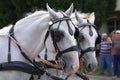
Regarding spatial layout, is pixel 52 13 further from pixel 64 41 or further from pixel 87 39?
pixel 87 39

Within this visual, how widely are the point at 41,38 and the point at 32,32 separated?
15 centimetres

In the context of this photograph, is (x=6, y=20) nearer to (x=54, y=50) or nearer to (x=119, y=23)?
(x=119, y=23)

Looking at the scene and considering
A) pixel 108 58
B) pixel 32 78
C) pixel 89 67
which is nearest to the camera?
pixel 32 78

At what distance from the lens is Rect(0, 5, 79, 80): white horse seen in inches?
193

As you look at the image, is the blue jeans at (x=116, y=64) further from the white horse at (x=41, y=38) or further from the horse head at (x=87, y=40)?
the white horse at (x=41, y=38)

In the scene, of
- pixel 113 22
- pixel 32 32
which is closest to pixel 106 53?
pixel 32 32

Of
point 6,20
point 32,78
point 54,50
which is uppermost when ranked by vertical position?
point 6,20

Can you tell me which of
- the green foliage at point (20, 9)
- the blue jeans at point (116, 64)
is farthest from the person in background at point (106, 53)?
the green foliage at point (20, 9)

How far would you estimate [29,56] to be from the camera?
5.26 m

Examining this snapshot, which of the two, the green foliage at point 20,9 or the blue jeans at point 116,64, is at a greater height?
the green foliage at point 20,9

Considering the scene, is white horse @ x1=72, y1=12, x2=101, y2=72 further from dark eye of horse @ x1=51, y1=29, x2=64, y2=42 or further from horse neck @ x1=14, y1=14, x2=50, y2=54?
dark eye of horse @ x1=51, y1=29, x2=64, y2=42

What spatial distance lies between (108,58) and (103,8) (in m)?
4.15

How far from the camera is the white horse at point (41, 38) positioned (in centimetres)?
491

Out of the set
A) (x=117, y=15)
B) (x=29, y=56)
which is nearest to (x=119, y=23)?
(x=117, y=15)
